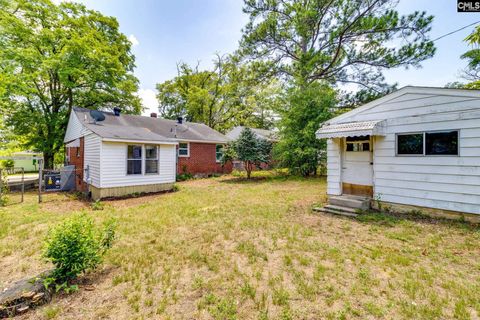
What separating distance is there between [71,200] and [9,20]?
12.1 metres

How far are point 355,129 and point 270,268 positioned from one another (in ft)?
16.4

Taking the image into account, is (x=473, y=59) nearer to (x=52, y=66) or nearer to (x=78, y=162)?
(x=78, y=162)

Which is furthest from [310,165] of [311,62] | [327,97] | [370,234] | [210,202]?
[370,234]

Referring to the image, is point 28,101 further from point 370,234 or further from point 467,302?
point 467,302

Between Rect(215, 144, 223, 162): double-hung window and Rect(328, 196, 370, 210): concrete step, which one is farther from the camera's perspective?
Rect(215, 144, 223, 162): double-hung window

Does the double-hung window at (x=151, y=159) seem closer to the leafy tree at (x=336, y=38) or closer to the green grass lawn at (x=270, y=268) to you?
the green grass lawn at (x=270, y=268)

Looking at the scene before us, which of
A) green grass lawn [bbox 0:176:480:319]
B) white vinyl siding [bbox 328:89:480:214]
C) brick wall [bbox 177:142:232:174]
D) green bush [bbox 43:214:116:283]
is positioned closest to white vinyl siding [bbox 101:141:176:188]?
green grass lawn [bbox 0:176:480:319]

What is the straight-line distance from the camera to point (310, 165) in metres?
14.0

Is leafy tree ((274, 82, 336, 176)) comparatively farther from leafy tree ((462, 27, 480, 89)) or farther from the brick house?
the brick house

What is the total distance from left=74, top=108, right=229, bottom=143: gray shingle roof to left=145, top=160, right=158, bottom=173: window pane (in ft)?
3.98

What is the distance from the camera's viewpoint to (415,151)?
19.4 ft

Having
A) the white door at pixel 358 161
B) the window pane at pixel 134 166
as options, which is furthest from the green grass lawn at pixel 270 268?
the window pane at pixel 134 166

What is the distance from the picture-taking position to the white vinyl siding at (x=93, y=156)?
8.89 metres

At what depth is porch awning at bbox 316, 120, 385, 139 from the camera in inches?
241
